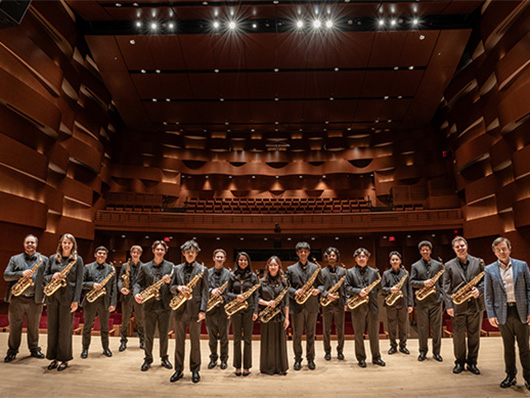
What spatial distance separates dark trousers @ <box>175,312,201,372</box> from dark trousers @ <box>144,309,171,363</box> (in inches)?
16.4

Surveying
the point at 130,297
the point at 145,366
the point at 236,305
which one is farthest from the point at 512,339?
the point at 130,297

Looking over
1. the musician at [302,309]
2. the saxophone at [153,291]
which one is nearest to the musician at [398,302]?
the musician at [302,309]

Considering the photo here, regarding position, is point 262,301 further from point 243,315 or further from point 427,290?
point 427,290

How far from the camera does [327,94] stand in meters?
14.3

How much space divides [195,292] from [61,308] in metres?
1.59

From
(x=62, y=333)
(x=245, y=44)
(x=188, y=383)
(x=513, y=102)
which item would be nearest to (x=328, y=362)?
(x=188, y=383)

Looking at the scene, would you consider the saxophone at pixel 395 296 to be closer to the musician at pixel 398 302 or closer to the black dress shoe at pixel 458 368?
the musician at pixel 398 302

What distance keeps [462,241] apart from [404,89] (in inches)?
449

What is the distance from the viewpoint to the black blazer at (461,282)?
12.9 ft

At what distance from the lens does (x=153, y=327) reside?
4.26 meters

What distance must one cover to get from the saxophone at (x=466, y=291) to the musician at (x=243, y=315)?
240 cm

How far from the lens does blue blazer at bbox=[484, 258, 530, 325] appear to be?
3350mm

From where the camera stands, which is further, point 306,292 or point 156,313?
point 306,292

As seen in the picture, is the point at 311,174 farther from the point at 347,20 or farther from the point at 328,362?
the point at 328,362
